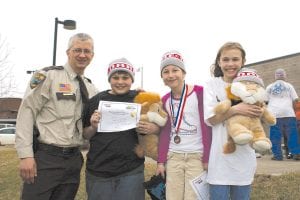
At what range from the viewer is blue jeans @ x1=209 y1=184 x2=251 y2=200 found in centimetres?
376

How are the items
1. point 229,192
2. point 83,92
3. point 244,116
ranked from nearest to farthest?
1. point 244,116
2. point 229,192
3. point 83,92

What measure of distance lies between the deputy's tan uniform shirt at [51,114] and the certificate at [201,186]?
49.7 inches

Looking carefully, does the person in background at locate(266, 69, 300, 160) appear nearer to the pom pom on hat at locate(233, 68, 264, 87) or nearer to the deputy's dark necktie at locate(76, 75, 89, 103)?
the pom pom on hat at locate(233, 68, 264, 87)

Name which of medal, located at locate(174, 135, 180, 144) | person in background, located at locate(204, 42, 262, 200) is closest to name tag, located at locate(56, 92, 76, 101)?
medal, located at locate(174, 135, 180, 144)

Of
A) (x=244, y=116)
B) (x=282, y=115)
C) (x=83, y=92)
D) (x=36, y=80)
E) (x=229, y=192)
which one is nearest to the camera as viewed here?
(x=244, y=116)

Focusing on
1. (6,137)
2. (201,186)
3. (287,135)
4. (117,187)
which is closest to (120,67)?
(117,187)

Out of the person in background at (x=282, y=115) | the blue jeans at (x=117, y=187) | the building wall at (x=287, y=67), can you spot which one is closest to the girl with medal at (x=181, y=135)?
the blue jeans at (x=117, y=187)

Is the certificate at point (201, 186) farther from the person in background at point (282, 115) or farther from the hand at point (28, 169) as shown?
the person in background at point (282, 115)

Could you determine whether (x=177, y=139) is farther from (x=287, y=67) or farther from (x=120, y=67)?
(x=287, y=67)

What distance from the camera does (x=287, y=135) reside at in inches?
346

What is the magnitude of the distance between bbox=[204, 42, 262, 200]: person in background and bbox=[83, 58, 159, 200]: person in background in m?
0.63

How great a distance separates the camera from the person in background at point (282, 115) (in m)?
8.56

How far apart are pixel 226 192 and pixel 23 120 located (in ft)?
6.76

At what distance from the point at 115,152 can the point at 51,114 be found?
0.75m
